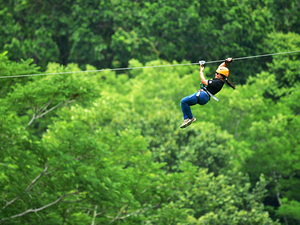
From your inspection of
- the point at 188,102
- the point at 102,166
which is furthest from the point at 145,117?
the point at 188,102

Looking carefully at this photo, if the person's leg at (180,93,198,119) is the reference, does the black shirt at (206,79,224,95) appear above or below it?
above

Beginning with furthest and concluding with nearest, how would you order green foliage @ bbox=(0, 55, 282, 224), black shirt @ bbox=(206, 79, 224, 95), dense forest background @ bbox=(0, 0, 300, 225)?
dense forest background @ bbox=(0, 0, 300, 225) < green foliage @ bbox=(0, 55, 282, 224) < black shirt @ bbox=(206, 79, 224, 95)

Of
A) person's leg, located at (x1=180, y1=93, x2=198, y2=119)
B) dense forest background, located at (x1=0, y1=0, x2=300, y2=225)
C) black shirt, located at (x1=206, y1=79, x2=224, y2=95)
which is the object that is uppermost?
black shirt, located at (x1=206, y1=79, x2=224, y2=95)

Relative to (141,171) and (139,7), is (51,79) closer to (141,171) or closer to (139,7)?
(141,171)

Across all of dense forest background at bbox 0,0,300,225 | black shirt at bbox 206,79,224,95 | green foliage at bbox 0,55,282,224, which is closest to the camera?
black shirt at bbox 206,79,224,95

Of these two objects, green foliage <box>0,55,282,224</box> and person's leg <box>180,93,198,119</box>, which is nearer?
person's leg <box>180,93,198,119</box>

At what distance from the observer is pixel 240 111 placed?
37469 mm

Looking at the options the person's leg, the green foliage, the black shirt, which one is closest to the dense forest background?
the green foliage

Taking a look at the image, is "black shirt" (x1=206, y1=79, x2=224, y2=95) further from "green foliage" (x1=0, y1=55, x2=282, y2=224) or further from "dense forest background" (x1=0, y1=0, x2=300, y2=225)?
"green foliage" (x1=0, y1=55, x2=282, y2=224)

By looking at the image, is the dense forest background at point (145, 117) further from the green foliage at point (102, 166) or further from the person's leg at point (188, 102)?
the person's leg at point (188, 102)

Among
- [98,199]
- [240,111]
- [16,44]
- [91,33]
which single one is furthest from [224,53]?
[98,199]

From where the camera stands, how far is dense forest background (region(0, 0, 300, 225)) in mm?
20219

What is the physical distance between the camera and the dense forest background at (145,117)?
2022 centimetres

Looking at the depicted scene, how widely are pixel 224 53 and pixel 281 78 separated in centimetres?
475
